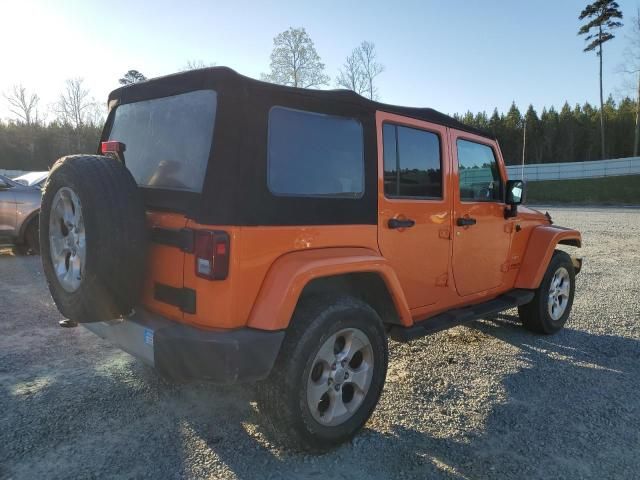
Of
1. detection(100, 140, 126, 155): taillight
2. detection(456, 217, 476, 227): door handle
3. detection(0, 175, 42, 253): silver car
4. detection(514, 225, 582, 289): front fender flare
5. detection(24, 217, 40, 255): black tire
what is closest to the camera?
detection(100, 140, 126, 155): taillight

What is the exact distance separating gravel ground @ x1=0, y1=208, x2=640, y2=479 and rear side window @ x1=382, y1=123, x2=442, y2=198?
4.93 ft

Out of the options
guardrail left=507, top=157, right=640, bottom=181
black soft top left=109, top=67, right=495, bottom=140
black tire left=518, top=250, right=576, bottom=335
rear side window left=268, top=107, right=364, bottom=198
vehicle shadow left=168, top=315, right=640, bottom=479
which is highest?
guardrail left=507, top=157, right=640, bottom=181

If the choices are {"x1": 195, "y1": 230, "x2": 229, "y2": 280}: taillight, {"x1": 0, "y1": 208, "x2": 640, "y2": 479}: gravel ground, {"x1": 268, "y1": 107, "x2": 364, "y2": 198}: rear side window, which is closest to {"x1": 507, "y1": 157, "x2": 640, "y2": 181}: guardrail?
{"x1": 0, "y1": 208, "x2": 640, "y2": 479}: gravel ground

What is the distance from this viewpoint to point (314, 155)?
281 cm

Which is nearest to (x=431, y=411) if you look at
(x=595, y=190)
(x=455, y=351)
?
(x=455, y=351)

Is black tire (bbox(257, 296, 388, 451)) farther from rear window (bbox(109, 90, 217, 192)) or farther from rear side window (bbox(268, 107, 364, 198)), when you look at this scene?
rear window (bbox(109, 90, 217, 192))

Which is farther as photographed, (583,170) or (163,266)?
(583,170)

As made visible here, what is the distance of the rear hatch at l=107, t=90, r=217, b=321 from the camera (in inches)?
100

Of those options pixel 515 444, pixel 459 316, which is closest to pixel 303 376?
pixel 515 444

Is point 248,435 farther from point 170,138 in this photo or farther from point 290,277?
point 170,138

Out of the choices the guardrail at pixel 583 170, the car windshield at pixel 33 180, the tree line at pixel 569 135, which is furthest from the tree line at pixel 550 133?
the car windshield at pixel 33 180

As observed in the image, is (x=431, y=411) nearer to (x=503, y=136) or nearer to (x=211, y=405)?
(x=211, y=405)

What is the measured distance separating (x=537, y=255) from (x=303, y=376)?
3.16 metres

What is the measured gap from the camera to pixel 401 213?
3273mm
